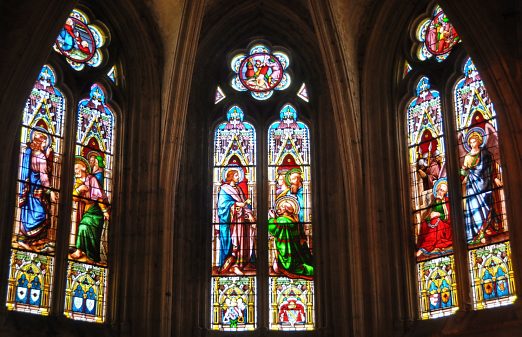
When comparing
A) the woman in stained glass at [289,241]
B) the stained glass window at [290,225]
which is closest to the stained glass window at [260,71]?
the stained glass window at [290,225]

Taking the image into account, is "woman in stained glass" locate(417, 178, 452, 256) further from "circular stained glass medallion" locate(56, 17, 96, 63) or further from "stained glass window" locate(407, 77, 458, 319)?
"circular stained glass medallion" locate(56, 17, 96, 63)

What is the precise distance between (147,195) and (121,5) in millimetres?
2997

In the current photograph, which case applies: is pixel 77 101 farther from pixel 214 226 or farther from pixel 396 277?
pixel 396 277

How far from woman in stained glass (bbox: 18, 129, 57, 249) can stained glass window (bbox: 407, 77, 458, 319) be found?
5248 millimetres

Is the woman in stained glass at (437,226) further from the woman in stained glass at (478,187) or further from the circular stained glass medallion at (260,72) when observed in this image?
the circular stained glass medallion at (260,72)

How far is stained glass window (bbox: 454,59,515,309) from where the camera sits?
14.2 metres

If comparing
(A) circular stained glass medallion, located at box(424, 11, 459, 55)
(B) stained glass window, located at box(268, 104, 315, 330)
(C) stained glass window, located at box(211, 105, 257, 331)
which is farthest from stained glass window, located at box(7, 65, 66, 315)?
(A) circular stained glass medallion, located at box(424, 11, 459, 55)

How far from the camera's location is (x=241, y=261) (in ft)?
53.3

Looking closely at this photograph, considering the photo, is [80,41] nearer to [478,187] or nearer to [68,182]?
[68,182]

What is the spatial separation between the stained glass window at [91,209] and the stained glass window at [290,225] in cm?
258

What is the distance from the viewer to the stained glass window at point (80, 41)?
1602cm

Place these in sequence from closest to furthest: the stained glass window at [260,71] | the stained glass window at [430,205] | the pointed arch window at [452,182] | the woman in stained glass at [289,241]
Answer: the pointed arch window at [452,182]
the stained glass window at [430,205]
the woman in stained glass at [289,241]
the stained glass window at [260,71]

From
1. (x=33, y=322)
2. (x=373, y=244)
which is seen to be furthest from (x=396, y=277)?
(x=33, y=322)

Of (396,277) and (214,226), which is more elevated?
(214,226)
